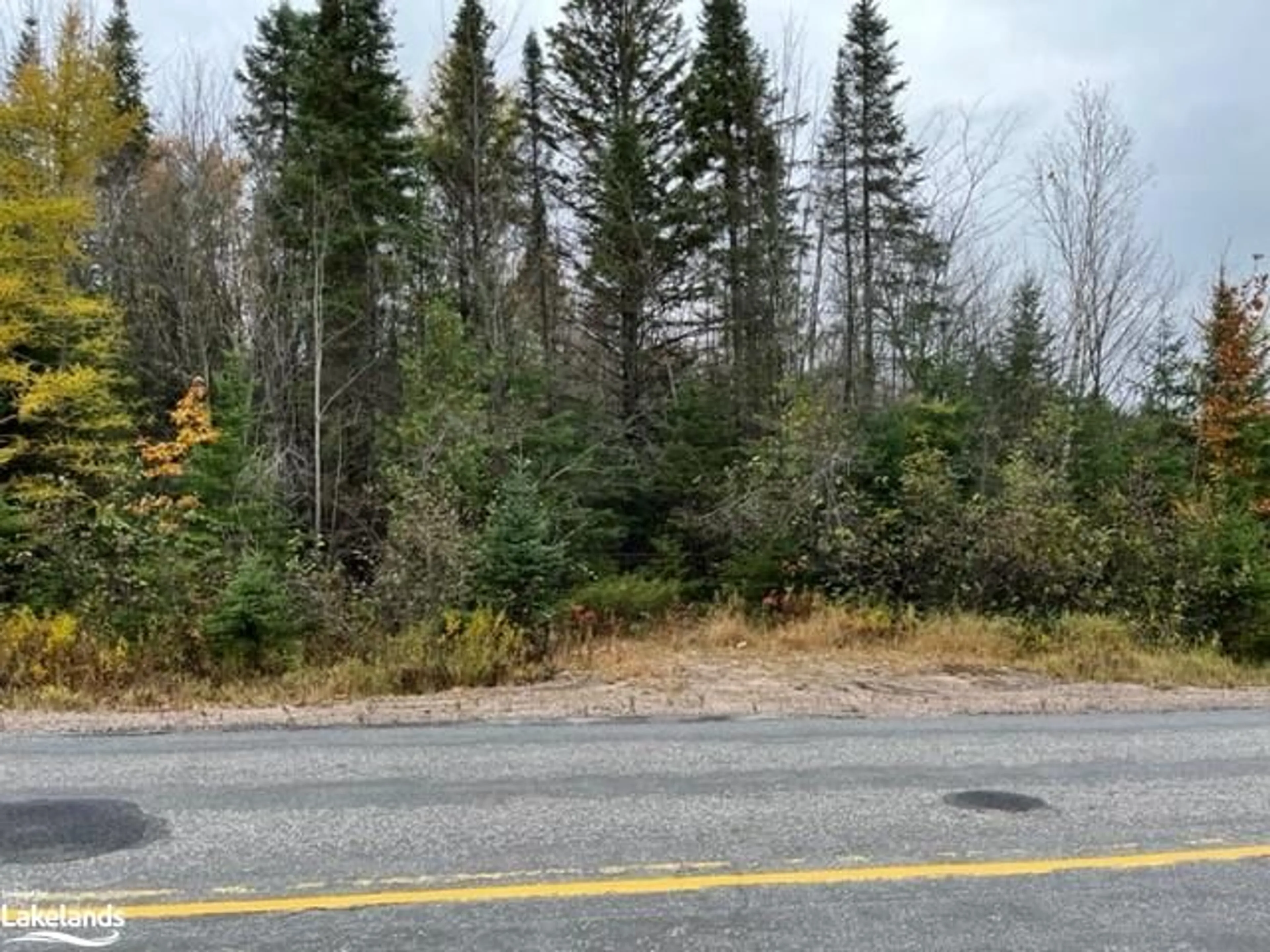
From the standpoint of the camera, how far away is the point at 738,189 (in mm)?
24703

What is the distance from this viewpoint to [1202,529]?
15047 mm

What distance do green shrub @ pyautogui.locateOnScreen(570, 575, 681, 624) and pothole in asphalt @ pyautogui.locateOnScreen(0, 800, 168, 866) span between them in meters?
10.3

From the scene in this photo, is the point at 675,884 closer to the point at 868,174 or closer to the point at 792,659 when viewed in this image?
the point at 792,659

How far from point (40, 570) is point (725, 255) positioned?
52.8ft

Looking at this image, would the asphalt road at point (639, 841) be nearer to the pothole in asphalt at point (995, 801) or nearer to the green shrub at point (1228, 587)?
the pothole in asphalt at point (995, 801)

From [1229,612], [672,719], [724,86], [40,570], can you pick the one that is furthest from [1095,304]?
[40,570]

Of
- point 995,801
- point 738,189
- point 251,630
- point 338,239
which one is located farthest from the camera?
point 738,189

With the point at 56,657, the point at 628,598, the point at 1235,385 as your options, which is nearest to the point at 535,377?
the point at 628,598

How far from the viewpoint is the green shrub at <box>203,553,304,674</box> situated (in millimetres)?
10906

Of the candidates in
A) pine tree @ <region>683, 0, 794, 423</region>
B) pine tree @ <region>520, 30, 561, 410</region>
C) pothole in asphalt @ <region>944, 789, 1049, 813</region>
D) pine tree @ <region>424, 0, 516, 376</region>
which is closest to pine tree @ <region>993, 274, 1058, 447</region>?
pine tree @ <region>683, 0, 794, 423</region>
